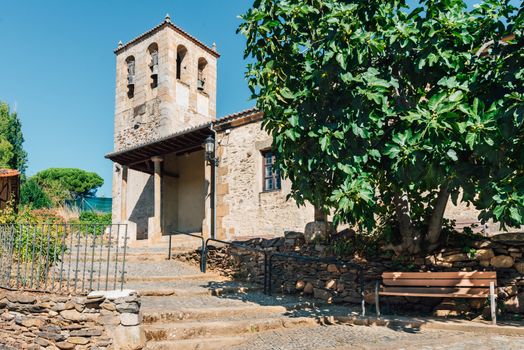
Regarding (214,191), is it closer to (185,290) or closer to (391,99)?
(185,290)

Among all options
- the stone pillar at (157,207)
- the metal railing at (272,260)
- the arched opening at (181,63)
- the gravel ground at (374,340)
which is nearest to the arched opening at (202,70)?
the arched opening at (181,63)

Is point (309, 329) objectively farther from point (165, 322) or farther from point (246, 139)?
point (246, 139)

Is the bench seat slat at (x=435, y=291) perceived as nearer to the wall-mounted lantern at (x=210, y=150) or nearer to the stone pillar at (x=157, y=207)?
the wall-mounted lantern at (x=210, y=150)

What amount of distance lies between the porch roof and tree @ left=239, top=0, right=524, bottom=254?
7122mm

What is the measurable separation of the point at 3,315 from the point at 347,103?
5.80 meters

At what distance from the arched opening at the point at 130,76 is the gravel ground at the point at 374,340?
1717cm

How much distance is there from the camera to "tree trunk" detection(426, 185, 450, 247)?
254 inches

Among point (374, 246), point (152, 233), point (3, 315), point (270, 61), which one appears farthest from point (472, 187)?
point (152, 233)

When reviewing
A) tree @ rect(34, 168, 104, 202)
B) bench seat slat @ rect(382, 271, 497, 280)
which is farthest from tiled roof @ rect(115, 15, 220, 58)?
tree @ rect(34, 168, 104, 202)

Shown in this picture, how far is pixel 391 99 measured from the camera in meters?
6.03

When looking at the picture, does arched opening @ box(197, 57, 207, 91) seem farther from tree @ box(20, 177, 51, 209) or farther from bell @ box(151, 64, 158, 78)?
tree @ box(20, 177, 51, 209)

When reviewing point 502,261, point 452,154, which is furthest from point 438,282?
point 452,154

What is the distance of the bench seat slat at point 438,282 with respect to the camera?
5902 millimetres

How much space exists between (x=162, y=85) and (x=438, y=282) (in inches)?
607
